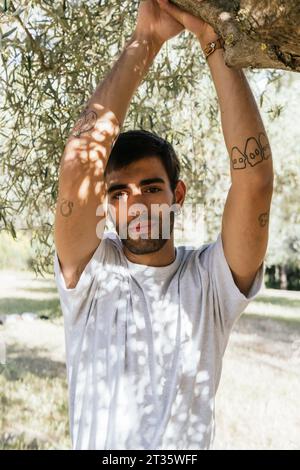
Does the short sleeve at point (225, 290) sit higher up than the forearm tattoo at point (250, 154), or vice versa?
the forearm tattoo at point (250, 154)

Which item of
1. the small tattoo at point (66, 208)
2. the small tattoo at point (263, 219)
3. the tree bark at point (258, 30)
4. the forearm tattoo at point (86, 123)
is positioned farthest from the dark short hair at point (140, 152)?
the tree bark at point (258, 30)

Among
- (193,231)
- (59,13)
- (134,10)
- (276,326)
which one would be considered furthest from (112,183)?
(276,326)

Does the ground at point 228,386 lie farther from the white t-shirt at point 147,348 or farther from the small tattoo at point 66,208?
the small tattoo at point 66,208

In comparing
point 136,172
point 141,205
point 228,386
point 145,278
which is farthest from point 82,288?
point 228,386

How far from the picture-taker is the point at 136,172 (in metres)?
2.66

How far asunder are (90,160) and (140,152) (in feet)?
0.88

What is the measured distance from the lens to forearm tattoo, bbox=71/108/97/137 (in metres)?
2.55

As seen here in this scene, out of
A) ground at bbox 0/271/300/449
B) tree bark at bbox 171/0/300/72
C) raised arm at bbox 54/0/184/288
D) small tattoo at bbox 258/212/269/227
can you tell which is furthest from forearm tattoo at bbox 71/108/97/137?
ground at bbox 0/271/300/449

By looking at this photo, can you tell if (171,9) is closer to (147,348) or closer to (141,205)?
(141,205)

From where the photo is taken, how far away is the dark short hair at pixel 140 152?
2.68 m

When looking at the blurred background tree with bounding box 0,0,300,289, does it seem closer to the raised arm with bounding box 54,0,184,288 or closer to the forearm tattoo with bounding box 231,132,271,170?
the raised arm with bounding box 54,0,184,288

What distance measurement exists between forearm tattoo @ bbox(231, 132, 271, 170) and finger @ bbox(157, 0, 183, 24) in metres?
0.47

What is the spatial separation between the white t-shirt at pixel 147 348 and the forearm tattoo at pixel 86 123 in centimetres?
40

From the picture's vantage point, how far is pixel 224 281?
2.51m
